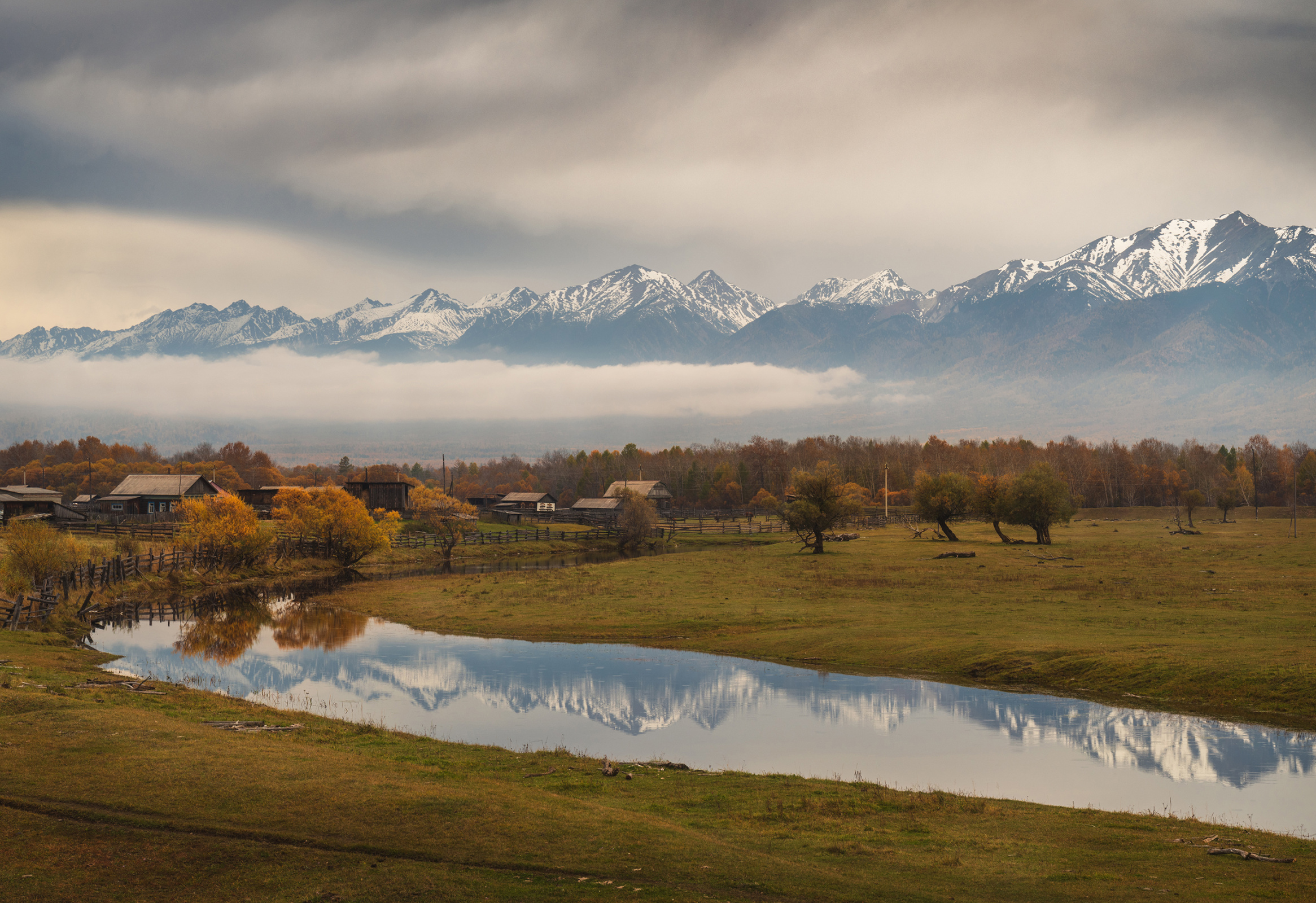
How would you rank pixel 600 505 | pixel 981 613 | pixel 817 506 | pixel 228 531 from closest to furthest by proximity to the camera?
pixel 981 613 → pixel 228 531 → pixel 817 506 → pixel 600 505

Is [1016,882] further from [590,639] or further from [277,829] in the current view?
[590,639]

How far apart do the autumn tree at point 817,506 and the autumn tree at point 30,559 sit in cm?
5549

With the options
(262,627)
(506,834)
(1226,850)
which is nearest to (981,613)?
(1226,850)

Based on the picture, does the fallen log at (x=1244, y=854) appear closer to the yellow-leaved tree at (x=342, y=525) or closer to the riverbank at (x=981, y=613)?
the riverbank at (x=981, y=613)

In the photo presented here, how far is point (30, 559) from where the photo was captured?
49.0 metres

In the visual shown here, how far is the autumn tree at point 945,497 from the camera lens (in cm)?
8719

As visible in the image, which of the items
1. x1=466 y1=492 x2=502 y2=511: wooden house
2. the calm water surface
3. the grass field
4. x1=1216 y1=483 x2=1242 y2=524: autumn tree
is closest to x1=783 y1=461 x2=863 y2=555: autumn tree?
the calm water surface

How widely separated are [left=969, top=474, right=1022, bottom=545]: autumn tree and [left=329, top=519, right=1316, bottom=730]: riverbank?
8.32 m

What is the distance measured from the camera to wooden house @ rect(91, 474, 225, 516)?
4798 inches

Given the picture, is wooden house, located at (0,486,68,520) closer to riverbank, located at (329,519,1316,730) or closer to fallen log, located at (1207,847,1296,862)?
riverbank, located at (329,519,1316,730)

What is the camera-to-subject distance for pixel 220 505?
73062 millimetres

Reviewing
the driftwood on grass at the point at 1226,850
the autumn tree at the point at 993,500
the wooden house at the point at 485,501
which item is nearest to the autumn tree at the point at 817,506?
the autumn tree at the point at 993,500

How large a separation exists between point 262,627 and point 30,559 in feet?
43.7

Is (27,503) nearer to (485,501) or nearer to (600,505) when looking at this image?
(600,505)
